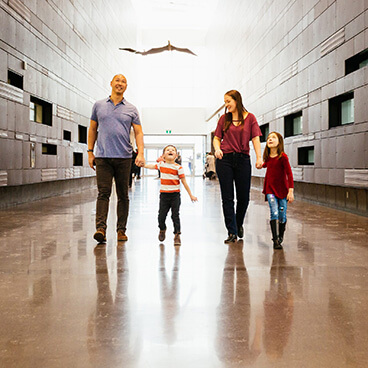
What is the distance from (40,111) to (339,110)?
8072 mm

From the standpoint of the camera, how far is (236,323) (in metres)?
2.61

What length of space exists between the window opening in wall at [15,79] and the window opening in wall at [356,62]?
737 cm

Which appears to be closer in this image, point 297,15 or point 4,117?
point 4,117

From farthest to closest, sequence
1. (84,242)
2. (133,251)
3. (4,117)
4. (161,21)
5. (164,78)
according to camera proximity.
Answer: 1. (164,78)
2. (161,21)
3. (4,117)
4. (84,242)
5. (133,251)

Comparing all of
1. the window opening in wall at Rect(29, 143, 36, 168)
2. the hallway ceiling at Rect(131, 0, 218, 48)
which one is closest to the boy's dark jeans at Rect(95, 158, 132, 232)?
the window opening in wall at Rect(29, 143, 36, 168)

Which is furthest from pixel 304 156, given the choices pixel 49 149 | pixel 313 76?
pixel 49 149

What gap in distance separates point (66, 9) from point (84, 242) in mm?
11553

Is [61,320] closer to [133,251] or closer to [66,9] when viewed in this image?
[133,251]

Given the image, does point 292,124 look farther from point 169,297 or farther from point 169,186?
point 169,297

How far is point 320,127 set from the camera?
10.9 meters

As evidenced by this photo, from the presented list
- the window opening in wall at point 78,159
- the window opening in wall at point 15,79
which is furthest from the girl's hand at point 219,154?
the window opening in wall at point 78,159

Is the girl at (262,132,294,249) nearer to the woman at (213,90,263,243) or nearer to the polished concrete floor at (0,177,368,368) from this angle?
the woman at (213,90,263,243)

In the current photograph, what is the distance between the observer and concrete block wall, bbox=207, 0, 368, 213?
8820 mm

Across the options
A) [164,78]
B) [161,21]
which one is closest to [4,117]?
[161,21]
